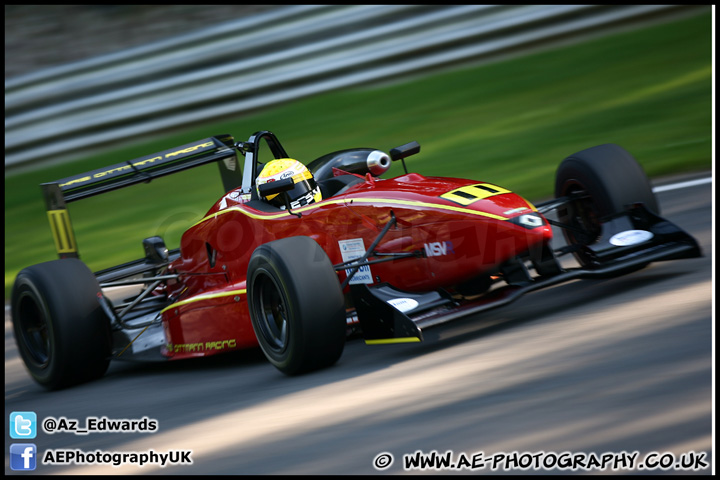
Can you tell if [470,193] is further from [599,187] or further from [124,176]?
[124,176]

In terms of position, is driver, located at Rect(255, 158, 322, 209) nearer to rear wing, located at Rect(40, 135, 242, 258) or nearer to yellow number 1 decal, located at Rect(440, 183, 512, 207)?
yellow number 1 decal, located at Rect(440, 183, 512, 207)

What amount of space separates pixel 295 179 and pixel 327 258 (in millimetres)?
1037

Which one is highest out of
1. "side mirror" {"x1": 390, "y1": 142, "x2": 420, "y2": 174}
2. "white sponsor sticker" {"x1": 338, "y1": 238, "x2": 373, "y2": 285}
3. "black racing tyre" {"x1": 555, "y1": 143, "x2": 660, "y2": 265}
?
"side mirror" {"x1": 390, "y1": 142, "x2": 420, "y2": 174}

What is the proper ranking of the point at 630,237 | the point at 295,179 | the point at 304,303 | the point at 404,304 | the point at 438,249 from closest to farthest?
the point at 304,303
the point at 404,304
the point at 438,249
the point at 630,237
the point at 295,179

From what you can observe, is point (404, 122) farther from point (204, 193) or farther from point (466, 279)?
point (466, 279)

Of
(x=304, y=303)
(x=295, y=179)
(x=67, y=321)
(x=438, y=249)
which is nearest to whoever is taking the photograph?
(x=304, y=303)

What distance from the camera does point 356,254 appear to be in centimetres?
574

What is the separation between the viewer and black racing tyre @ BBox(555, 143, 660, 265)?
5.77 meters

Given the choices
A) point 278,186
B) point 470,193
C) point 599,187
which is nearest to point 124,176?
point 278,186

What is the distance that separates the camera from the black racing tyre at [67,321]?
6359 millimetres

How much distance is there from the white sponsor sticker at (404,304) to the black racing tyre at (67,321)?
244 centimetres

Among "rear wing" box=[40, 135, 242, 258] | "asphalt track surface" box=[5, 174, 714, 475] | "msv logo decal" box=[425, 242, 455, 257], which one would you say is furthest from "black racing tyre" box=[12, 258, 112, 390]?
"msv logo decal" box=[425, 242, 455, 257]

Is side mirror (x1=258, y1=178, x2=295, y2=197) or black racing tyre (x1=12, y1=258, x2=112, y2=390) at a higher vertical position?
side mirror (x1=258, y1=178, x2=295, y2=197)

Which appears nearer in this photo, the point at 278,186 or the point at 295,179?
the point at 278,186
